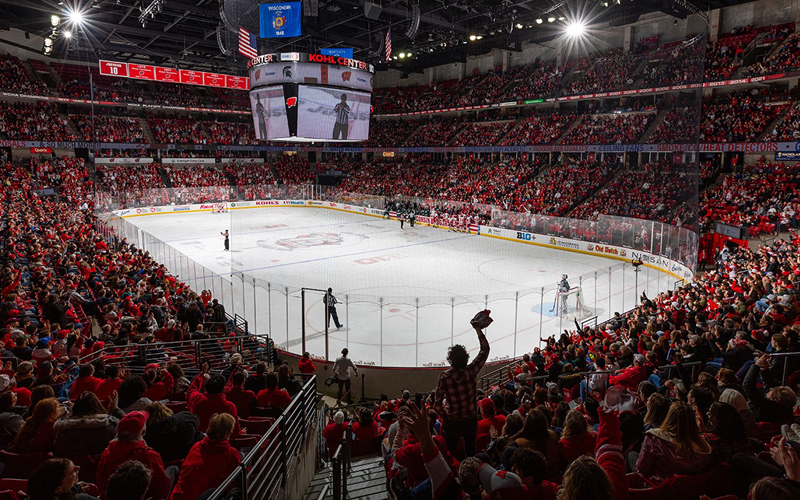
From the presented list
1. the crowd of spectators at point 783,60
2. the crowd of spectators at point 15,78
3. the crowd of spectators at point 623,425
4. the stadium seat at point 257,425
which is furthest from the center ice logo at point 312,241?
the crowd of spectators at point 15,78

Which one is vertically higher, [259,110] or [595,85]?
[595,85]

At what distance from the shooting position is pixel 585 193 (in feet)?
105

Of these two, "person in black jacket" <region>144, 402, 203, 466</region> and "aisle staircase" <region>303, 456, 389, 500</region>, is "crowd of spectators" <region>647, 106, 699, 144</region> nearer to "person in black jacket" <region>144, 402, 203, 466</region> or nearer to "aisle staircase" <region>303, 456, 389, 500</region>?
"aisle staircase" <region>303, 456, 389, 500</region>

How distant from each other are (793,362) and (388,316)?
37.5ft

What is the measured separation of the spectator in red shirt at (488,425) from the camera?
5.20 m

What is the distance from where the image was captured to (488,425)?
5270mm

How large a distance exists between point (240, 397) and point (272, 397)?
368mm

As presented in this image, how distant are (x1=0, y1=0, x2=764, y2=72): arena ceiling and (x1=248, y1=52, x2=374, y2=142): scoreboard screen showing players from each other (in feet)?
6.06

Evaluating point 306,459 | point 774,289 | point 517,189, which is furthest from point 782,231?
point 306,459

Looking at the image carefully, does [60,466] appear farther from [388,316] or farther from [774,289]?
[388,316]

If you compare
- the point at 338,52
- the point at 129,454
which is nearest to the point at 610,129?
the point at 338,52

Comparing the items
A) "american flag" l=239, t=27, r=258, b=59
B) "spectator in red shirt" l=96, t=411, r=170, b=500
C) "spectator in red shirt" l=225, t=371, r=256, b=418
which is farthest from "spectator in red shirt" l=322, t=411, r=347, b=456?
"american flag" l=239, t=27, r=258, b=59

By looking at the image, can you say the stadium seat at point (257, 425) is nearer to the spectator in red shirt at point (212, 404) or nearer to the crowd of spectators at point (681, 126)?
the spectator in red shirt at point (212, 404)

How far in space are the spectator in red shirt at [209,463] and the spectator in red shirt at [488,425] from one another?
255cm
